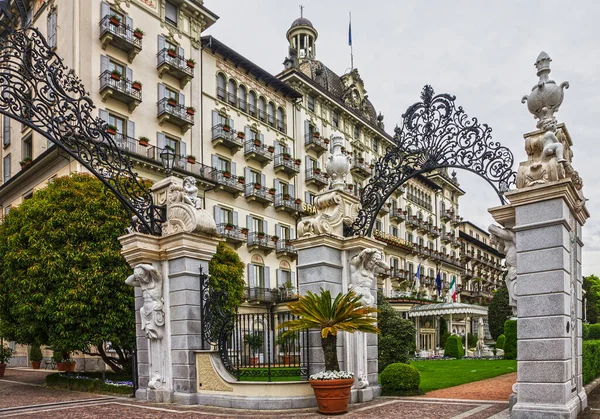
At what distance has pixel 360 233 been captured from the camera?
12711mm

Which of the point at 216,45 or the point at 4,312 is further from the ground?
the point at 216,45

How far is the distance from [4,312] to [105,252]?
16.7 feet

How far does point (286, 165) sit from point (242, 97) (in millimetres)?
5761

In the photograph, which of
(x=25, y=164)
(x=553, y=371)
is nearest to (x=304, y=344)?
(x=553, y=371)

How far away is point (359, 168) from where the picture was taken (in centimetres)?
4794

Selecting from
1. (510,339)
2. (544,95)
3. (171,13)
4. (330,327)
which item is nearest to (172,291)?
(330,327)

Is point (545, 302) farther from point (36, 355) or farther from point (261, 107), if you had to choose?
point (261, 107)

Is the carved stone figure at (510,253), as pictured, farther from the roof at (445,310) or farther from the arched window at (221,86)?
the roof at (445,310)

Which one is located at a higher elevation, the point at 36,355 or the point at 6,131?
the point at 6,131

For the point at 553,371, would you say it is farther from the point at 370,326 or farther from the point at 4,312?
the point at 4,312

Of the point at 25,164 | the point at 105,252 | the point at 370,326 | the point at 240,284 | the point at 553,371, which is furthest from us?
the point at 25,164

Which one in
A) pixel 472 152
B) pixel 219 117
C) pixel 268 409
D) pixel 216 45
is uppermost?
pixel 216 45

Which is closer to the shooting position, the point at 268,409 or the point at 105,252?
the point at 268,409

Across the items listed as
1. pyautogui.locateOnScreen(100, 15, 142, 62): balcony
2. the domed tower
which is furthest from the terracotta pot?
the domed tower
